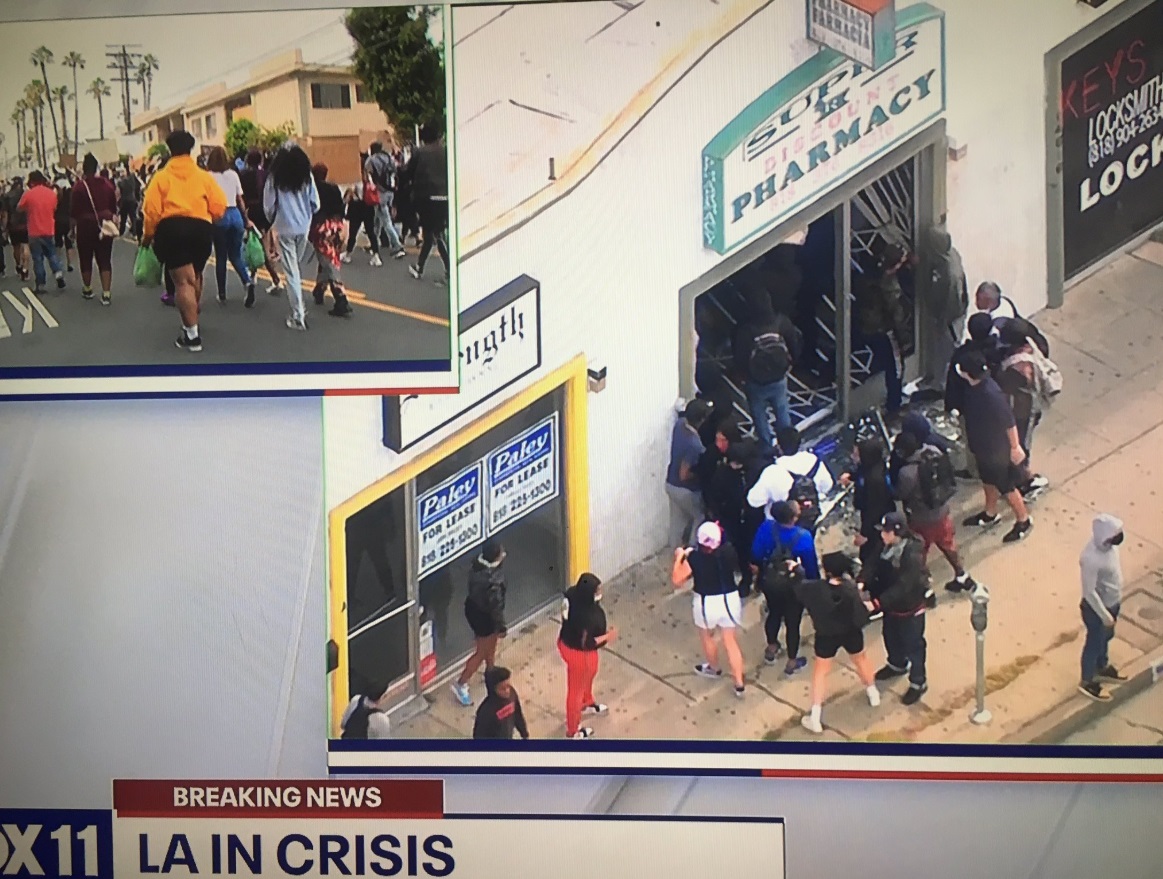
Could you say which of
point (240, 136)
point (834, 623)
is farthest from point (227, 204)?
point (834, 623)

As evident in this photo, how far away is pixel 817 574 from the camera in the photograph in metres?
3.20

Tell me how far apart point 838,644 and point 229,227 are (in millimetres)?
1780

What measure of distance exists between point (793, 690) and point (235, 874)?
147 centimetres

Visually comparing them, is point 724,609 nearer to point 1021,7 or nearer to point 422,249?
point 422,249

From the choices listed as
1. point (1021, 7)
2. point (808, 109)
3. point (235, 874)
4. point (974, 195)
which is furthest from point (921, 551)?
point (235, 874)

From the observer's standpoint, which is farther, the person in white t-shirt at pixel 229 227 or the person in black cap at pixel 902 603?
the person in white t-shirt at pixel 229 227

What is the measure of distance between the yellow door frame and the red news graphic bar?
16 centimetres

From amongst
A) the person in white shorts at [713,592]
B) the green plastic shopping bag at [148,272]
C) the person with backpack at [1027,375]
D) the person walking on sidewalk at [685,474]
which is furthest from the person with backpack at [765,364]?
the green plastic shopping bag at [148,272]

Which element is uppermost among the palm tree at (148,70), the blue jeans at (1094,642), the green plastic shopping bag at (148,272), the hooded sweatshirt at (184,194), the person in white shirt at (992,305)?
the palm tree at (148,70)

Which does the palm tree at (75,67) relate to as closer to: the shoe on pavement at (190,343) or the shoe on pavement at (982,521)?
the shoe on pavement at (190,343)

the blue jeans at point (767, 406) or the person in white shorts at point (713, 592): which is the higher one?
the blue jeans at point (767, 406)

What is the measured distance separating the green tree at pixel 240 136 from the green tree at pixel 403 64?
0.32 m

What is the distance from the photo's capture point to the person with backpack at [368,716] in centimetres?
327

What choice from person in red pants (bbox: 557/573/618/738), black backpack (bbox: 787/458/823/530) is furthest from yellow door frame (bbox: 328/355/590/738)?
black backpack (bbox: 787/458/823/530)
